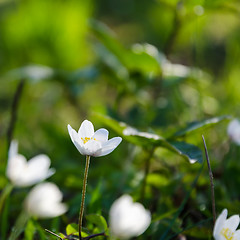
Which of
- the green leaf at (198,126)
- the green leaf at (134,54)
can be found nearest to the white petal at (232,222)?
the green leaf at (198,126)

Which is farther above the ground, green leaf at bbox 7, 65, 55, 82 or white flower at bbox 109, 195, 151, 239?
white flower at bbox 109, 195, 151, 239

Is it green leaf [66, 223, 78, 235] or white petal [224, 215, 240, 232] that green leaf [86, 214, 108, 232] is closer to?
green leaf [66, 223, 78, 235]

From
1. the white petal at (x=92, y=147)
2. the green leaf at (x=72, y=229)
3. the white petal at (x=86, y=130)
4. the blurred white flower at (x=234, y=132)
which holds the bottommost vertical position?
the green leaf at (x=72, y=229)

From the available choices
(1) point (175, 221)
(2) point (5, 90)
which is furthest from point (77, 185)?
(2) point (5, 90)

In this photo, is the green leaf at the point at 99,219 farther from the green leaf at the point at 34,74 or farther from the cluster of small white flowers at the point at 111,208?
the green leaf at the point at 34,74

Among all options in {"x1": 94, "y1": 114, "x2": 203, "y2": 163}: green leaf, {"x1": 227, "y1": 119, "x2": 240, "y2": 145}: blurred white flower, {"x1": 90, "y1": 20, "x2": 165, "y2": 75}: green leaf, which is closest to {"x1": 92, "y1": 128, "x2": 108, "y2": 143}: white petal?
{"x1": 94, "y1": 114, "x2": 203, "y2": 163}: green leaf

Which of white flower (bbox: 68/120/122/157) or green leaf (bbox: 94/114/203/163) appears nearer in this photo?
white flower (bbox: 68/120/122/157)
